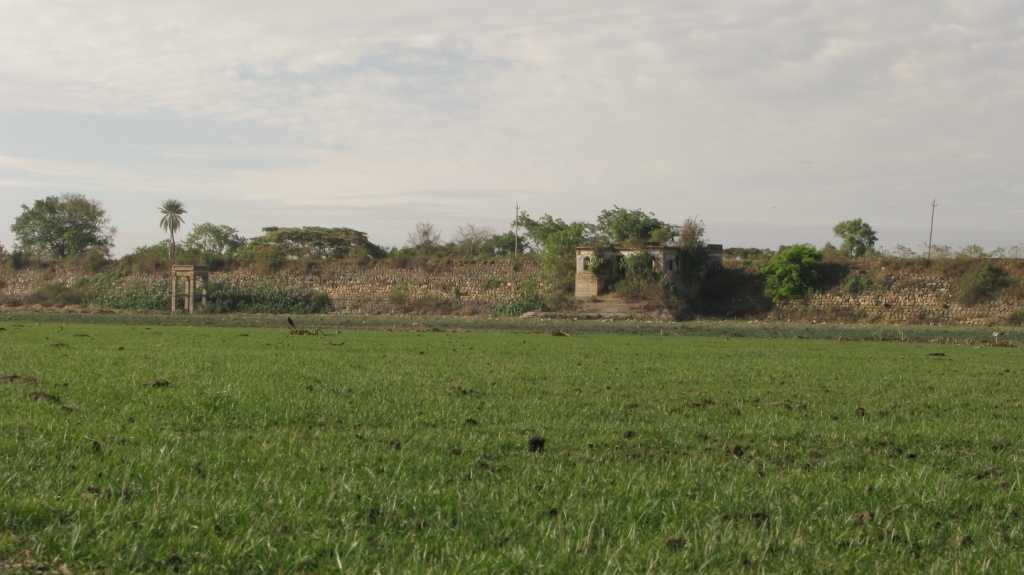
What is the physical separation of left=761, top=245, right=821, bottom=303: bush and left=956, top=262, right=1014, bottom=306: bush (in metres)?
8.31

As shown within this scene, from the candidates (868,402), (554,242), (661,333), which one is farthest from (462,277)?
(868,402)

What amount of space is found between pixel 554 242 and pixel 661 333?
26.7 metres

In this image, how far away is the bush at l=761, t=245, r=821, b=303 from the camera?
59188mm

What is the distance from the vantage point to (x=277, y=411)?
10250 mm

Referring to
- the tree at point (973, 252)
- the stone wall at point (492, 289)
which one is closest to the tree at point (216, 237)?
the stone wall at point (492, 289)

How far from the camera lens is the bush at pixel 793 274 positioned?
59188 mm

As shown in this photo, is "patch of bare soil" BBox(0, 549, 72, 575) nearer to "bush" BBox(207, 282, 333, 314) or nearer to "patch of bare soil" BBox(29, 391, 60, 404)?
"patch of bare soil" BBox(29, 391, 60, 404)

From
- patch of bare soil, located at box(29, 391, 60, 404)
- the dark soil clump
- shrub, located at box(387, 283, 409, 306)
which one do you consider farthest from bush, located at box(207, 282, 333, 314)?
the dark soil clump

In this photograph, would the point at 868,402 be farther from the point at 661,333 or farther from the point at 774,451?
the point at 661,333

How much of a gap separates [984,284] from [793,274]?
10385 mm

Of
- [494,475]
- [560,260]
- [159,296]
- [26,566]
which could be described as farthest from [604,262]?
[26,566]

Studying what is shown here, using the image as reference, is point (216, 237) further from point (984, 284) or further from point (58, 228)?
point (984, 284)

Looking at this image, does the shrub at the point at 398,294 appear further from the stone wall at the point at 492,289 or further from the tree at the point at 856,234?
the tree at the point at 856,234

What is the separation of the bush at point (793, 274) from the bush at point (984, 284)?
27.3ft
